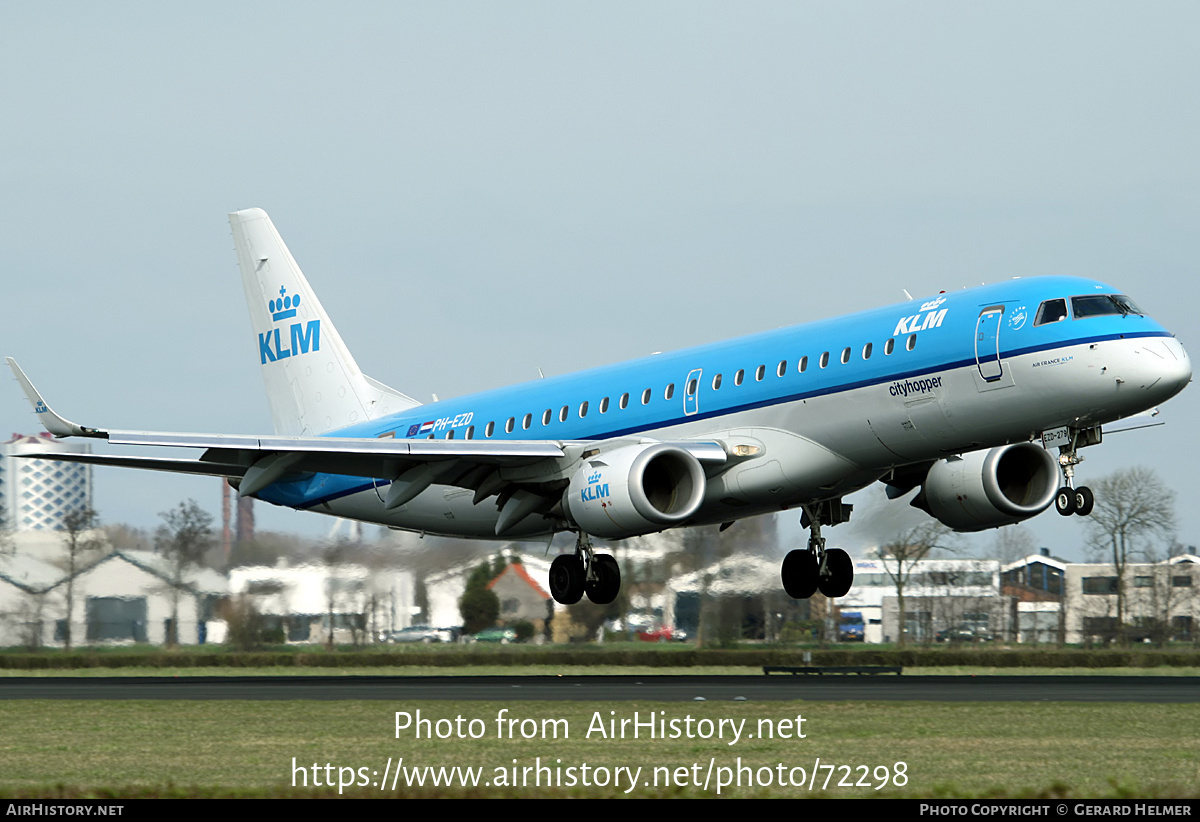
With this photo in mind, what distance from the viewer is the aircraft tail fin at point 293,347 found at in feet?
132

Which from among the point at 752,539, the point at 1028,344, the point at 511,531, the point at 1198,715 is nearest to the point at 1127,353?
the point at 1028,344

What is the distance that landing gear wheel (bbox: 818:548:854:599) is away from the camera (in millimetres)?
33500

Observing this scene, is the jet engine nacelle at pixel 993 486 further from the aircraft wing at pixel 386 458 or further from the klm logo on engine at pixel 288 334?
the klm logo on engine at pixel 288 334

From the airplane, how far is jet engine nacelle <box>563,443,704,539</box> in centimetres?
4

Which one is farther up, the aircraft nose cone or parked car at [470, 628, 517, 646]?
the aircraft nose cone

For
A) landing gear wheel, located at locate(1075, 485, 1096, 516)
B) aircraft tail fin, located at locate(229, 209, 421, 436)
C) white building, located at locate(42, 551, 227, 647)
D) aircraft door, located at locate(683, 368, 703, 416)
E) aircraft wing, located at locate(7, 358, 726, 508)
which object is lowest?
white building, located at locate(42, 551, 227, 647)

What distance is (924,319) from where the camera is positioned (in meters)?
26.9

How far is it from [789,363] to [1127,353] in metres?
6.21

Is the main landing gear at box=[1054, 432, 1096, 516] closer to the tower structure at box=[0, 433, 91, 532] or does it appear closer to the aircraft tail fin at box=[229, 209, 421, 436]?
the aircraft tail fin at box=[229, 209, 421, 436]

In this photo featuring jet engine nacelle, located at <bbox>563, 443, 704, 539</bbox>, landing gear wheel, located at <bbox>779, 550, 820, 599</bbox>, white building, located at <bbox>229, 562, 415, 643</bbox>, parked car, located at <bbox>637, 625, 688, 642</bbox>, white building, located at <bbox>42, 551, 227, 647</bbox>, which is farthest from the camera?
white building, located at <bbox>42, 551, 227, 647</bbox>

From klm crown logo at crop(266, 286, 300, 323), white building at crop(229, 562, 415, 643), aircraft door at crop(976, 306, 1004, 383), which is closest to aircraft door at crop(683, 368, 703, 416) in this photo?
aircraft door at crop(976, 306, 1004, 383)

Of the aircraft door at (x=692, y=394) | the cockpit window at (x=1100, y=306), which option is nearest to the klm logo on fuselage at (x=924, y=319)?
the cockpit window at (x=1100, y=306)

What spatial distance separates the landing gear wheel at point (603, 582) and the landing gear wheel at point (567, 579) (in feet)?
0.68

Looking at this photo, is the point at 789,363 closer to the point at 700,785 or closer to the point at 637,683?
the point at 637,683
